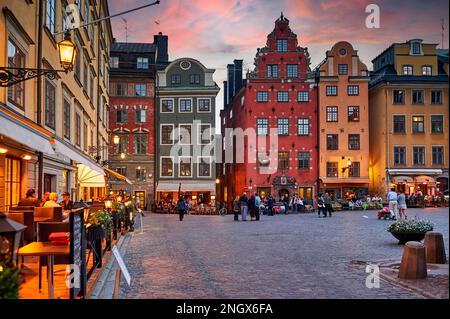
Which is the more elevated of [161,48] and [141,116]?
[161,48]

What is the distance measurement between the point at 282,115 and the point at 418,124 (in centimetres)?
1342

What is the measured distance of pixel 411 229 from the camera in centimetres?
1588

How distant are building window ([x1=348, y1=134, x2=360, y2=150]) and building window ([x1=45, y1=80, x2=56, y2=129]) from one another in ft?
130

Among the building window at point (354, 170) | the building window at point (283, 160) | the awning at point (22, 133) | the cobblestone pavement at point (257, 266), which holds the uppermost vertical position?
the building window at point (283, 160)

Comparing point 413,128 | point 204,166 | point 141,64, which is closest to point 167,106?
point 141,64

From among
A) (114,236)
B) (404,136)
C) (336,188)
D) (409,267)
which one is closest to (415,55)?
(404,136)

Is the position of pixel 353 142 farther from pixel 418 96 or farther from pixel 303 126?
pixel 418 96

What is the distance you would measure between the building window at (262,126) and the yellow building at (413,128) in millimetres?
11362

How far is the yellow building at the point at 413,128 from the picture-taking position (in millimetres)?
53594

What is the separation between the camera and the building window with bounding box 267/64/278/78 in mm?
53844

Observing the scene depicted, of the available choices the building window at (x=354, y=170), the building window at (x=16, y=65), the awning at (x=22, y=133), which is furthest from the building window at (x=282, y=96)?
the awning at (x=22, y=133)

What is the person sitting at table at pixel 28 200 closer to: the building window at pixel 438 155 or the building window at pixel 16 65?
the building window at pixel 16 65

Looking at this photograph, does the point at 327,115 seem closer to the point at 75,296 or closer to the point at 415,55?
the point at 415,55
